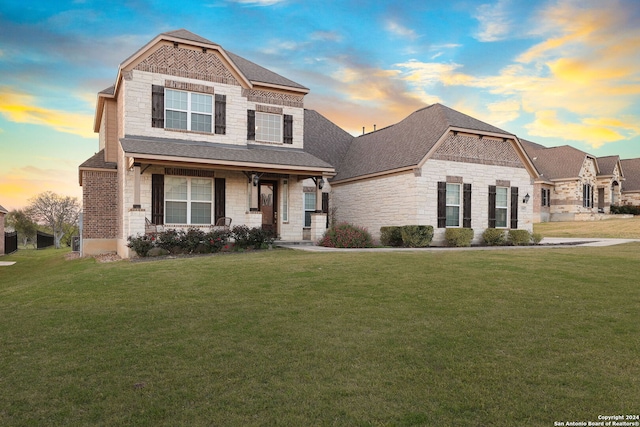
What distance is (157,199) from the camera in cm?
1664

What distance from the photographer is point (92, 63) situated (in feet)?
63.0

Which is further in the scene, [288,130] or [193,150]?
[288,130]

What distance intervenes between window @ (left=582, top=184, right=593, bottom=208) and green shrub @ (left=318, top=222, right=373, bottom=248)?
31.9 meters

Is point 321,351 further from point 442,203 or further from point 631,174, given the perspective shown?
point 631,174

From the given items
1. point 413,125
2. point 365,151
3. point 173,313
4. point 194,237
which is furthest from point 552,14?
point 173,313

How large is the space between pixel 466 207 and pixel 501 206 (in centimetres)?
252

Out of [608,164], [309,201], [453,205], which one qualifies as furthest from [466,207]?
[608,164]

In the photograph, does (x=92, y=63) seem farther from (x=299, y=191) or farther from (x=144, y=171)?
(x=299, y=191)

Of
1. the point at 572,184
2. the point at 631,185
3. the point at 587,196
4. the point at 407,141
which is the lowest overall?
the point at 587,196

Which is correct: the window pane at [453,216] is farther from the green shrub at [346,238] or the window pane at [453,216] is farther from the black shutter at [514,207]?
the green shrub at [346,238]

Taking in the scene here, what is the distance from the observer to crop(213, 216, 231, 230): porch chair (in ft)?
57.1

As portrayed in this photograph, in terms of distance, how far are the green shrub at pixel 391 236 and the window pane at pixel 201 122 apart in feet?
29.9

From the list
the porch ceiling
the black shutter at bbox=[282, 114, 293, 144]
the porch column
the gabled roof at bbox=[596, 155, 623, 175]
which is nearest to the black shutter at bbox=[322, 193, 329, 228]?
the porch ceiling

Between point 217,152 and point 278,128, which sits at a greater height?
point 278,128
